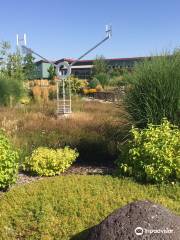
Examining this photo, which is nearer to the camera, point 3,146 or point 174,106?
point 3,146

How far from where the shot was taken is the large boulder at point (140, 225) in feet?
9.30

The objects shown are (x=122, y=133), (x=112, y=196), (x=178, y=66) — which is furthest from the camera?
(x=122, y=133)

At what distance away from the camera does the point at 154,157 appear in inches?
190

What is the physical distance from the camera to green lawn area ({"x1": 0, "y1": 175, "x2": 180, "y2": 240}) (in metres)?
3.78

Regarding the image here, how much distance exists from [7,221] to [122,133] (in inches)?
125

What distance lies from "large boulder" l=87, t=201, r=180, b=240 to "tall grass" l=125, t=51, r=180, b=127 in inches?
119

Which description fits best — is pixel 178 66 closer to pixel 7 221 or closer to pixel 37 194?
pixel 37 194

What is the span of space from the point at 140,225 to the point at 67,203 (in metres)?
1.40

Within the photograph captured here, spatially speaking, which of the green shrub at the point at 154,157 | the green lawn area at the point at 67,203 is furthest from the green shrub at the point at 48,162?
the green shrub at the point at 154,157

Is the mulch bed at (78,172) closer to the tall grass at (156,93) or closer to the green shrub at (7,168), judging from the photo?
the green shrub at (7,168)

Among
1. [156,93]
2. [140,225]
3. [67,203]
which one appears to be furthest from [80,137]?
[140,225]

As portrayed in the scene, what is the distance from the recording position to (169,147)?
4.93m

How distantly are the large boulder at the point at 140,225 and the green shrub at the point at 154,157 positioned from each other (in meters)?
1.62

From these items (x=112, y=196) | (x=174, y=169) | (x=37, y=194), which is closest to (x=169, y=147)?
(x=174, y=169)
